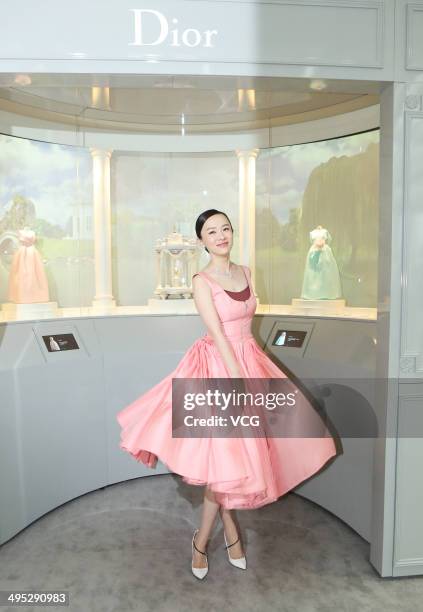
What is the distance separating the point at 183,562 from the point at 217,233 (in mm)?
1791

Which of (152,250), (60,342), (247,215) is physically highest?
(247,215)

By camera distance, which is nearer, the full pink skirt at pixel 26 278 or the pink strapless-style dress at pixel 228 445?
the pink strapless-style dress at pixel 228 445

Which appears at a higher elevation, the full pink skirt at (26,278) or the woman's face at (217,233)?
the woman's face at (217,233)

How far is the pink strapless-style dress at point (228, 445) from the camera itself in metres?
2.38

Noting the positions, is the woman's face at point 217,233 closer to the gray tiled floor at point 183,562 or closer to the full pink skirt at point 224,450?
the full pink skirt at point 224,450

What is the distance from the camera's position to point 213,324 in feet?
8.61

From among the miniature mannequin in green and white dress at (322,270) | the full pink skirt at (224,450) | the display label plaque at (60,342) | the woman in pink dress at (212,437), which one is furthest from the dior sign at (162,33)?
the display label plaque at (60,342)

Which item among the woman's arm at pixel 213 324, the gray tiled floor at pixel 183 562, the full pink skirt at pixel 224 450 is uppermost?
the woman's arm at pixel 213 324

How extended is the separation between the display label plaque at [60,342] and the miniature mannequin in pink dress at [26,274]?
1.33 ft

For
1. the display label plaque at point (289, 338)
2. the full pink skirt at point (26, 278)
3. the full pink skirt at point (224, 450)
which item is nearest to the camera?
the full pink skirt at point (224, 450)

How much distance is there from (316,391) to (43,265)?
2173mm

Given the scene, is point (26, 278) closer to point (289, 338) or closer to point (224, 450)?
point (289, 338)

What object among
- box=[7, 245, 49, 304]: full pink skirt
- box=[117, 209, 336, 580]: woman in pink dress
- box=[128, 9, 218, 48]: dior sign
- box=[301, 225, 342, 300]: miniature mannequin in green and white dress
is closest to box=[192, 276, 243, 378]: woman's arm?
box=[117, 209, 336, 580]: woman in pink dress

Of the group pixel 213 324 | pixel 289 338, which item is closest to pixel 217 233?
pixel 213 324
